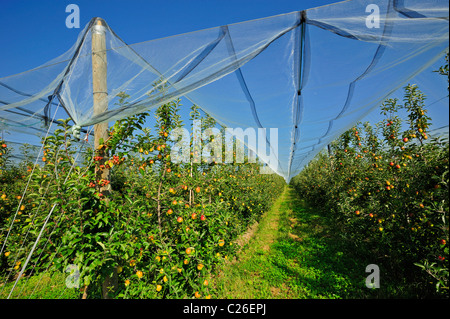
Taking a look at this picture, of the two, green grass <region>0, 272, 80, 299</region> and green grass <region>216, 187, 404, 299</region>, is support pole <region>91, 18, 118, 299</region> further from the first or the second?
green grass <region>216, 187, 404, 299</region>

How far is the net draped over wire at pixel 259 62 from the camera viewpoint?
3.83ft

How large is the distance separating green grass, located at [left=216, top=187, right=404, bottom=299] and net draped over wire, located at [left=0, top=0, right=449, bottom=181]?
2.39 meters

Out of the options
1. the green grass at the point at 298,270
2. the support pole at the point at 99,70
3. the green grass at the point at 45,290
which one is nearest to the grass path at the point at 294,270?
the green grass at the point at 298,270

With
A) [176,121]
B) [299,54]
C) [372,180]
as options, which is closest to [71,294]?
[176,121]

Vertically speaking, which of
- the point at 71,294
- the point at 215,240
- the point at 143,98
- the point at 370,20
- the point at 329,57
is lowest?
the point at 71,294

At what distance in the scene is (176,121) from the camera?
7.36 feet

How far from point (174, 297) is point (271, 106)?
8.72ft

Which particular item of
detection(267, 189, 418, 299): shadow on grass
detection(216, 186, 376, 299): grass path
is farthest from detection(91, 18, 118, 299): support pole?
detection(267, 189, 418, 299): shadow on grass

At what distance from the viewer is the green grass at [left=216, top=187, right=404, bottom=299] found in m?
2.33

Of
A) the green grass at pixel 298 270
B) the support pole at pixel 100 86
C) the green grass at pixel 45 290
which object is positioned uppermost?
the support pole at pixel 100 86

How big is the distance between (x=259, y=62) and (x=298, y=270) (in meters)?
3.25

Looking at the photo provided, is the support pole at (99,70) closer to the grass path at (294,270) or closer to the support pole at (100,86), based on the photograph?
the support pole at (100,86)

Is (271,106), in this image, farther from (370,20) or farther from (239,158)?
(239,158)

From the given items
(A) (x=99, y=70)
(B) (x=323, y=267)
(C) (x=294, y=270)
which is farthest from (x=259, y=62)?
(B) (x=323, y=267)
